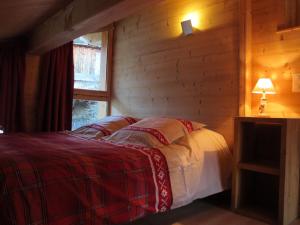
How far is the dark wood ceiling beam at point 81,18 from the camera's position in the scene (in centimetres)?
187

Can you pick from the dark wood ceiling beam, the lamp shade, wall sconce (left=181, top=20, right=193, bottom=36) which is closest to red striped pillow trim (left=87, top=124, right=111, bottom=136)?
the dark wood ceiling beam

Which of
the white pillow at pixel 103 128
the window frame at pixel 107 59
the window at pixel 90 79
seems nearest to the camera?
the white pillow at pixel 103 128

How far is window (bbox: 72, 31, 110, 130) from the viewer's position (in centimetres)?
404

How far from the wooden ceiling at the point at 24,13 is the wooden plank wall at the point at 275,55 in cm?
169

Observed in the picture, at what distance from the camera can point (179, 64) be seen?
3.16m

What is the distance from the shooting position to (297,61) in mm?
2348

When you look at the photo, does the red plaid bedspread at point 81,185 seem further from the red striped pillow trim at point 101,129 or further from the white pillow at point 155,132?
the red striped pillow trim at point 101,129

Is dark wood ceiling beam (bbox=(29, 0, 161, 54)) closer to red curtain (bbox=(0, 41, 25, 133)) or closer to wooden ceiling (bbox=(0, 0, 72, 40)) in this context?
wooden ceiling (bbox=(0, 0, 72, 40))

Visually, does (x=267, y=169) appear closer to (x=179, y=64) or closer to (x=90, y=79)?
(x=179, y=64)

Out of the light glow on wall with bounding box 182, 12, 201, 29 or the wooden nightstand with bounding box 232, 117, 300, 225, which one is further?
the light glow on wall with bounding box 182, 12, 201, 29

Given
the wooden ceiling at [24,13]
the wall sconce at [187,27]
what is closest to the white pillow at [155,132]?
the wall sconce at [187,27]

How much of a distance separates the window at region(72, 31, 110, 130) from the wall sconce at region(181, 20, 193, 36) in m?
1.50

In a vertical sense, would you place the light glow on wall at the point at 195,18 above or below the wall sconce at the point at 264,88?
above

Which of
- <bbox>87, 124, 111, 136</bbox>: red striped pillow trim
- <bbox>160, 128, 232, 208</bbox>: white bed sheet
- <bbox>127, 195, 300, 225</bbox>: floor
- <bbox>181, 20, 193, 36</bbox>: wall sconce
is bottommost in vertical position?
<bbox>127, 195, 300, 225</bbox>: floor
